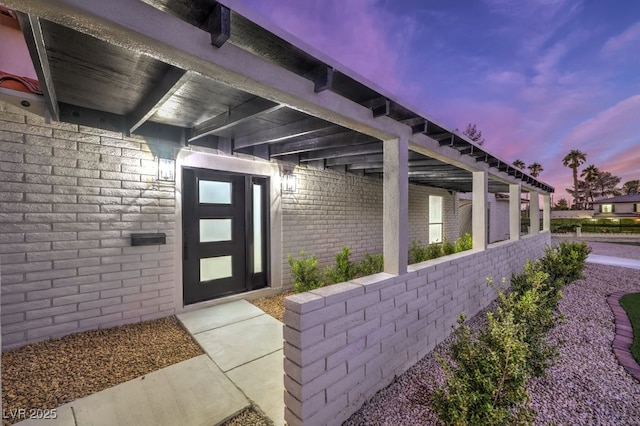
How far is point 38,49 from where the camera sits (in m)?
1.62

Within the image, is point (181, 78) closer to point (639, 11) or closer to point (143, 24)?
point (143, 24)

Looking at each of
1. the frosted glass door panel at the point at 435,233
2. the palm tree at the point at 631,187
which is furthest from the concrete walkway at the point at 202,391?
the palm tree at the point at 631,187

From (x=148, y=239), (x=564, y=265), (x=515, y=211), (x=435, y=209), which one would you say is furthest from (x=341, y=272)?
(x=435, y=209)

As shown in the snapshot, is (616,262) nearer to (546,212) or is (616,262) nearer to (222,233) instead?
(546,212)

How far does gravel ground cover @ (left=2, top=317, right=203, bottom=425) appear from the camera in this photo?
6.90ft

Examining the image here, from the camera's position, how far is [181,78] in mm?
1837

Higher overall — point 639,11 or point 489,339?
point 639,11

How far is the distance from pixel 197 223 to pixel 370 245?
416cm

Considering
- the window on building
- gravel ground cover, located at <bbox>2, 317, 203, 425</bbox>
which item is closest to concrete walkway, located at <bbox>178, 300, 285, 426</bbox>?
gravel ground cover, located at <bbox>2, 317, 203, 425</bbox>

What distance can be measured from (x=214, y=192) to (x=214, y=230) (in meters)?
0.62

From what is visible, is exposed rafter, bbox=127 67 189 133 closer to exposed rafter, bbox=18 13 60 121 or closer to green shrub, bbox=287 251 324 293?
exposed rafter, bbox=18 13 60 121

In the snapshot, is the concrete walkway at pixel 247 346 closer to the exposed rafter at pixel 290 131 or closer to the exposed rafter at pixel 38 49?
the exposed rafter at pixel 290 131

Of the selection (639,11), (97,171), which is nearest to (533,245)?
(97,171)

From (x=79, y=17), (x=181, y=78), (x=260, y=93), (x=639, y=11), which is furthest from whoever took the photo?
(x=639, y=11)
